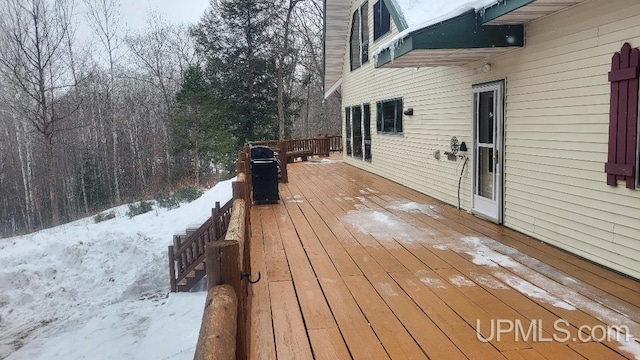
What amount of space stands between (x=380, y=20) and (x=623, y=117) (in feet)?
23.7

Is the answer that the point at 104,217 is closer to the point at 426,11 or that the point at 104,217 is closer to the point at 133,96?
the point at 426,11

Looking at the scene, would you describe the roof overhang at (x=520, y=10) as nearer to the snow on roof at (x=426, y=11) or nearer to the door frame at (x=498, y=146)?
the snow on roof at (x=426, y=11)

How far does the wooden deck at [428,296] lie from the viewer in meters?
2.55

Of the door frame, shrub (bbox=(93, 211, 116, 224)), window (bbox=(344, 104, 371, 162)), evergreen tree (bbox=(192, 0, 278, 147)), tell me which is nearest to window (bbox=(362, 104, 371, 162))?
window (bbox=(344, 104, 371, 162))

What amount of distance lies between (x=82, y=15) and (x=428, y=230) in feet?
80.5

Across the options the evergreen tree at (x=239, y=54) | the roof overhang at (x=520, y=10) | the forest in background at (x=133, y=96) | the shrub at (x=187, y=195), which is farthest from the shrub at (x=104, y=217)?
the roof overhang at (x=520, y=10)

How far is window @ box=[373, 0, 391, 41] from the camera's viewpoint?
9352 mm

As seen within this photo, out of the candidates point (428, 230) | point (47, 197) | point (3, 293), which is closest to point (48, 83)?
point (47, 197)

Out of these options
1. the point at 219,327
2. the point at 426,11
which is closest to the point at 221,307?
the point at 219,327

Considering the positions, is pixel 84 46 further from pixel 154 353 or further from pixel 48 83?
pixel 154 353

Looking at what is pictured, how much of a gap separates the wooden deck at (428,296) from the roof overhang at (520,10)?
7.68 ft

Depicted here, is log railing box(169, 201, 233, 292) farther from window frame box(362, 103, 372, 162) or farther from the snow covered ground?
window frame box(362, 103, 372, 162)

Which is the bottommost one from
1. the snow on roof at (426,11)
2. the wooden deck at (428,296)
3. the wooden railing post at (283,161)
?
the wooden deck at (428,296)

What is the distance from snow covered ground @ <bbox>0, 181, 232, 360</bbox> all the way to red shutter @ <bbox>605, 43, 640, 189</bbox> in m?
5.10
